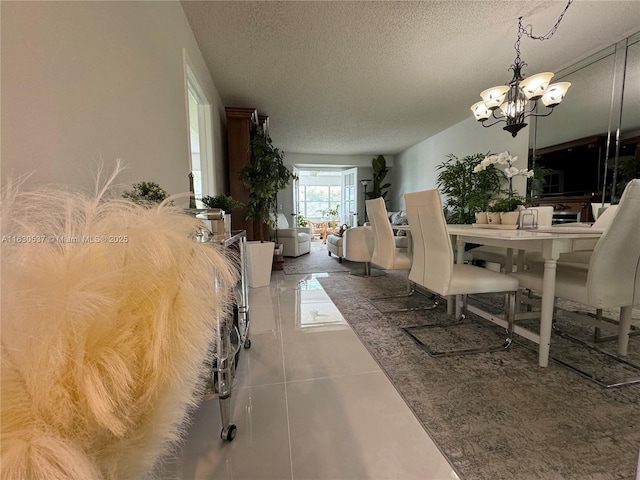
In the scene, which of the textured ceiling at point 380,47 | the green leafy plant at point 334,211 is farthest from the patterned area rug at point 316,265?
the green leafy plant at point 334,211

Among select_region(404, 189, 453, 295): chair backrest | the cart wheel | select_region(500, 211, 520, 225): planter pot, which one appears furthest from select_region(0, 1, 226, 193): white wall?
select_region(500, 211, 520, 225): planter pot

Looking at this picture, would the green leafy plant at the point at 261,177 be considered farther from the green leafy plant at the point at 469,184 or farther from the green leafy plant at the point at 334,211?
the green leafy plant at the point at 334,211

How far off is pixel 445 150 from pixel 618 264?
439 centimetres

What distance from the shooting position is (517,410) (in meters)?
1.20

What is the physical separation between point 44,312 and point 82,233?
0.38 ft

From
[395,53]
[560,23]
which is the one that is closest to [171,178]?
[395,53]

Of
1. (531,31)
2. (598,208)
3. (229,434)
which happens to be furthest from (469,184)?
(229,434)

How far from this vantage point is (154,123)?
153 centimetres

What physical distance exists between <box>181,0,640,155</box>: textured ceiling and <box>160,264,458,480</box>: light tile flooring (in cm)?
260

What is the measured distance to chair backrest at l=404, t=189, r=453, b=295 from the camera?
1.71 metres

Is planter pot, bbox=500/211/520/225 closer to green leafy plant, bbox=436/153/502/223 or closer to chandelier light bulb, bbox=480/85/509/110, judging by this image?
chandelier light bulb, bbox=480/85/509/110

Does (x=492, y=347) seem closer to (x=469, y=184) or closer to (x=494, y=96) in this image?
(x=494, y=96)

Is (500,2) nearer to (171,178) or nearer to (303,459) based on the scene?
(171,178)

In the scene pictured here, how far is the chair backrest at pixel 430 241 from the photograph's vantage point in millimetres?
1709
